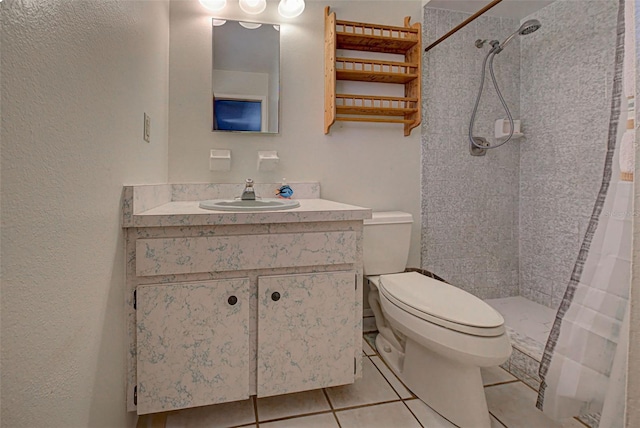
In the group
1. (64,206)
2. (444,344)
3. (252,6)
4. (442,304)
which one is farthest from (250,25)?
(444,344)

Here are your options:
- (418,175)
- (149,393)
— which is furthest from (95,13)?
(418,175)

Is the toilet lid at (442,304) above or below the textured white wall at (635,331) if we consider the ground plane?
below

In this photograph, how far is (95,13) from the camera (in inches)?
32.5

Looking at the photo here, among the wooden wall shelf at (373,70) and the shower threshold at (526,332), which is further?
the wooden wall shelf at (373,70)

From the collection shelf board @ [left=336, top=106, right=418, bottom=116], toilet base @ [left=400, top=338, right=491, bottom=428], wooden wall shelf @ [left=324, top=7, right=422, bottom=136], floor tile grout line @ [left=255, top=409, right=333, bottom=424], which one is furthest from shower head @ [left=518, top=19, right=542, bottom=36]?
floor tile grout line @ [left=255, top=409, right=333, bottom=424]

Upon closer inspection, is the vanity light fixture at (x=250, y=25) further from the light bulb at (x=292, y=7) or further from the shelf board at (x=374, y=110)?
the shelf board at (x=374, y=110)

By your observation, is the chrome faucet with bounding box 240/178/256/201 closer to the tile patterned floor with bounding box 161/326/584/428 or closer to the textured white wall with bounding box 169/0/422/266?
the textured white wall with bounding box 169/0/422/266

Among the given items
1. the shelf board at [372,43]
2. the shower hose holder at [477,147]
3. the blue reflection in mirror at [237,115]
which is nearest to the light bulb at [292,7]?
the shelf board at [372,43]

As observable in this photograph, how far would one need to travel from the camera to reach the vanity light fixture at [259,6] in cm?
176

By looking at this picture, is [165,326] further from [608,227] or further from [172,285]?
[608,227]

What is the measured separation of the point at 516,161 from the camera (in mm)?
2312

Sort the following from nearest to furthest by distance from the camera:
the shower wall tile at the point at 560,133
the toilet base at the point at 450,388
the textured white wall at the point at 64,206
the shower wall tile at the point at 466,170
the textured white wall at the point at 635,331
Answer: the textured white wall at the point at 64,206
the textured white wall at the point at 635,331
the toilet base at the point at 450,388
the shower wall tile at the point at 560,133
the shower wall tile at the point at 466,170

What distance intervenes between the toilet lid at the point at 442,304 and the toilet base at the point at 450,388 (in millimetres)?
213

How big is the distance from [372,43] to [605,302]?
5.58ft
